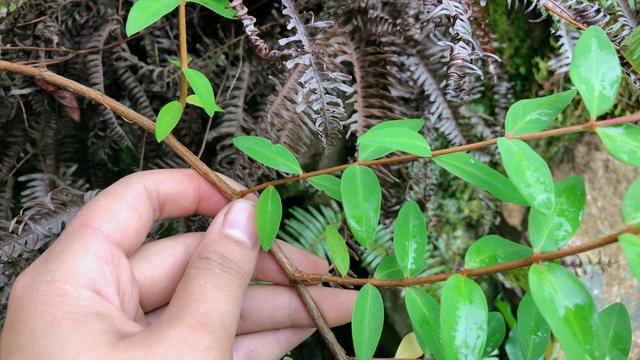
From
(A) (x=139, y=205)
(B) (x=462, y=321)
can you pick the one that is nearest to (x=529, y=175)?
(B) (x=462, y=321)

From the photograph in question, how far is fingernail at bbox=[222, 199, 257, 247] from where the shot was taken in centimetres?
108

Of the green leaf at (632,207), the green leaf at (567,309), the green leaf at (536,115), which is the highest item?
the green leaf at (536,115)

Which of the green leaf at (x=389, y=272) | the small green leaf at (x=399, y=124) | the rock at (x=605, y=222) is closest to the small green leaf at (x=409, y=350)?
the green leaf at (x=389, y=272)

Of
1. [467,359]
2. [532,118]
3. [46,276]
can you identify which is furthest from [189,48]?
[467,359]

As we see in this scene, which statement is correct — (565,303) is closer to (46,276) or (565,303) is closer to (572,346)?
(572,346)

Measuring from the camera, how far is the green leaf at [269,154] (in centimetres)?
94

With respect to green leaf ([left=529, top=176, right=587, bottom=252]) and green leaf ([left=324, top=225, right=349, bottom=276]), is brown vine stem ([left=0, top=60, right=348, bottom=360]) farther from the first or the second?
green leaf ([left=529, top=176, right=587, bottom=252])

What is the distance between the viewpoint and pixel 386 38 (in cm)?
154

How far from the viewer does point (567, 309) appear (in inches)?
26.4

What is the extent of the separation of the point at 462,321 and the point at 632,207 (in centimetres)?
28

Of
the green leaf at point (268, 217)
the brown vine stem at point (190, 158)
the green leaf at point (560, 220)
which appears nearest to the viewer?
the green leaf at point (560, 220)

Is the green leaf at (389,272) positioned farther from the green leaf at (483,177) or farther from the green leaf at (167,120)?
the green leaf at (167,120)

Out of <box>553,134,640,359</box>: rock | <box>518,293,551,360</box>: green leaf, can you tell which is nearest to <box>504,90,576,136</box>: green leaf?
<box>518,293,551,360</box>: green leaf

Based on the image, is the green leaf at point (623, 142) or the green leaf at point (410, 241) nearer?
the green leaf at point (623, 142)
